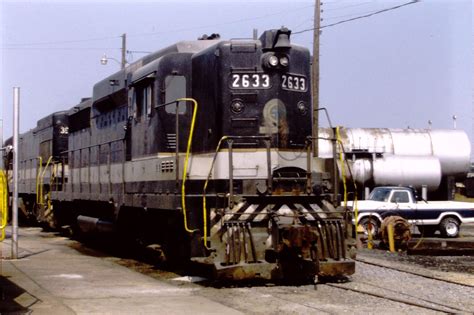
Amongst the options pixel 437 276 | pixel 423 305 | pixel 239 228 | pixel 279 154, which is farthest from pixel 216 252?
pixel 437 276

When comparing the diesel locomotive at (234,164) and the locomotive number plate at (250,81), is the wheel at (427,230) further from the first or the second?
the locomotive number plate at (250,81)

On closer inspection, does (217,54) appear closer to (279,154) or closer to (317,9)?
(279,154)

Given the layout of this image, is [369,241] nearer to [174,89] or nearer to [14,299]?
[174,89]

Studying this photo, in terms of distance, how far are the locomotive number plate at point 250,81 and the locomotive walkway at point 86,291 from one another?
322 cm

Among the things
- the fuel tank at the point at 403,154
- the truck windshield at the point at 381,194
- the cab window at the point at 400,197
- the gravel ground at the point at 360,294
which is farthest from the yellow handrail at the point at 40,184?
the fuel tank at the point at 403,154

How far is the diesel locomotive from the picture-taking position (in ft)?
30.9

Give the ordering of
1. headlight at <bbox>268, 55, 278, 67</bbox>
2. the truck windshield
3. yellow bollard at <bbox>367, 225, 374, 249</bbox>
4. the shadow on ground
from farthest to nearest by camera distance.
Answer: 1. the truck windshield
2. yellow bollard at <bbox>367, 225, 374, 249</bbox>
3. headlight at <bbox>268, 55, 278, 67</bbox>
4. the shadow on ground

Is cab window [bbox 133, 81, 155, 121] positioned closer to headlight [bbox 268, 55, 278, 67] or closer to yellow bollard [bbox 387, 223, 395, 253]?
headlight [bbox 268, 55, 278, 67]

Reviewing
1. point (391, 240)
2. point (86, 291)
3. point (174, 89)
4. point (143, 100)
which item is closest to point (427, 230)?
point (391, 240)

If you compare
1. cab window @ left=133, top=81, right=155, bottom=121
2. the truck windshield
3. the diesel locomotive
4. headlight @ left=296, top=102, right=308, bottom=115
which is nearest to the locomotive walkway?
the diesel locomotive

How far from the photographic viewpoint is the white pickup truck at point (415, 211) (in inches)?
822

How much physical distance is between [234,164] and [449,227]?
13.4 meters

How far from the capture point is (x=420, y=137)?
33781mm

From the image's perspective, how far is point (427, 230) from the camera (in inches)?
869
